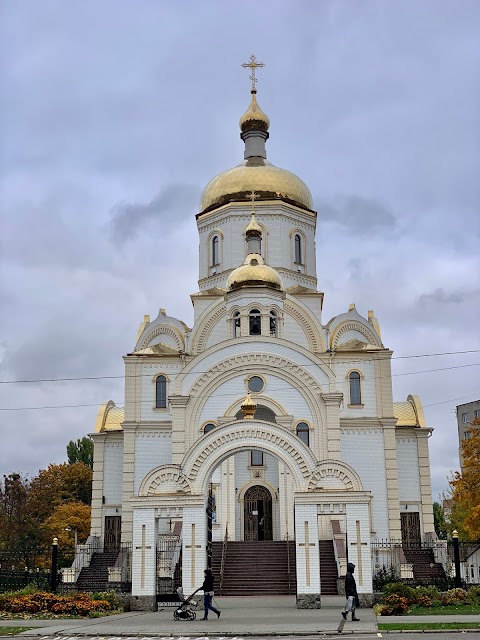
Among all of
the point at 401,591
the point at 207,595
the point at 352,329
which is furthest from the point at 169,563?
the point at 352,329

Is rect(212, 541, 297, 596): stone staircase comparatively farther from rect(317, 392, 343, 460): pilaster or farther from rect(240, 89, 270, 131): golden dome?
rect(240, 89, 270, 131): golden dome

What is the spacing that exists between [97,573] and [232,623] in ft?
41.9

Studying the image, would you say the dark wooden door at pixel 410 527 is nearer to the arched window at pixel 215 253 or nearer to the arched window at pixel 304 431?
the arched window at pixel 304 431

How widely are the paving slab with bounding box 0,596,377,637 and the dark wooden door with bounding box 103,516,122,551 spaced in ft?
38.5

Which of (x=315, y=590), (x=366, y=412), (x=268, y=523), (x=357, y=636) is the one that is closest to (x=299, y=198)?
(x=366, y=412)

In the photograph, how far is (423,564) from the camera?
26953 mm

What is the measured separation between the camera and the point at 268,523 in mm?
28047

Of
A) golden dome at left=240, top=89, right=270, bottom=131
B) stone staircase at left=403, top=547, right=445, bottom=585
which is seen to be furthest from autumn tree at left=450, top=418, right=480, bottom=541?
golden dome at left=240, top=89, right=270, bottom=131

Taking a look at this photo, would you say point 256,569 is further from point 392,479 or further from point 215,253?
point 215,253

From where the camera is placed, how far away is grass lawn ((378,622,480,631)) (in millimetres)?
13322

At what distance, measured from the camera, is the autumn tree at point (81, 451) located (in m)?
Result: 56.2

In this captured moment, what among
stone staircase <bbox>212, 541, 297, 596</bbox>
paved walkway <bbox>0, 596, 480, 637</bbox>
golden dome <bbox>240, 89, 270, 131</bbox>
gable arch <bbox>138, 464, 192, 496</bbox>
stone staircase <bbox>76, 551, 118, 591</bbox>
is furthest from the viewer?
golden dome <bbox>240, 89, 270, 131</bbox>

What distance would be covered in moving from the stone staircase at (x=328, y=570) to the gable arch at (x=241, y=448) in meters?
5.49

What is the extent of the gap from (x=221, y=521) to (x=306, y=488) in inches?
369
